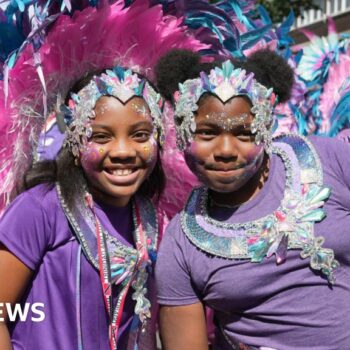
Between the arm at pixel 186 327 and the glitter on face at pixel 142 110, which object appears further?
the glitter on face at pixel 142 110

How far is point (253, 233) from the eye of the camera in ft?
6.11

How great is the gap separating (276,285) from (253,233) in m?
0.16

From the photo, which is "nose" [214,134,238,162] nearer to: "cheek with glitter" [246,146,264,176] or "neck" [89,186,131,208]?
"cheek with glitter" [246,146,264,176]

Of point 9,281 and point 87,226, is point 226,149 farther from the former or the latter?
point 9,281

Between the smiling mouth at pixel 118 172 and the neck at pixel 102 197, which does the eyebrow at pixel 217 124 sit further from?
the neck at pixel 102 197

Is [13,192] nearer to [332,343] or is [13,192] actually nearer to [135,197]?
[135,197]

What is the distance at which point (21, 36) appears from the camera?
7.45ft

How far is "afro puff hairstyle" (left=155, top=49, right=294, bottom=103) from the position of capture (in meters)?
2.02

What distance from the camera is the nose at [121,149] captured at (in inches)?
79.2

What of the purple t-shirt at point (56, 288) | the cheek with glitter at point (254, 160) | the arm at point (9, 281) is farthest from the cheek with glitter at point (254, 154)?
the arm at point (9, 281)

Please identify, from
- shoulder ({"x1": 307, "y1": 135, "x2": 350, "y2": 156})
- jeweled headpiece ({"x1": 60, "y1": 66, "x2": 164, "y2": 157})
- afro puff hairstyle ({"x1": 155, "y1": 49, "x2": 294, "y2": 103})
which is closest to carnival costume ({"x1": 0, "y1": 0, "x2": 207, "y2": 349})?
jeweled headpiece ({"x1": 60, "y1": 66, "x2": 164, "y2": 157})

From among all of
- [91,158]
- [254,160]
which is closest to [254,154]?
[254,160]

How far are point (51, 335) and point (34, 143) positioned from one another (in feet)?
2.41

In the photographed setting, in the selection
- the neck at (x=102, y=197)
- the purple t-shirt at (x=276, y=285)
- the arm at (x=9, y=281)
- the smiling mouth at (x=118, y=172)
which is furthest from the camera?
the neck at (x=102, y=197)
